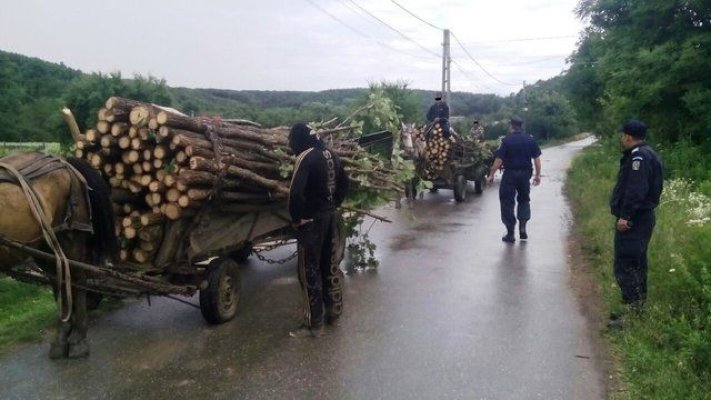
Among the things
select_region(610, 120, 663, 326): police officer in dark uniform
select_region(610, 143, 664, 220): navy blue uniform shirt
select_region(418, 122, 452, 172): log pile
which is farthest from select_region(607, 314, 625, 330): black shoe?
select_region(418, 122, 452, 172): log pile

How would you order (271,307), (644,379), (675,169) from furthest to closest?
(675,169), (271,307), (644,379)

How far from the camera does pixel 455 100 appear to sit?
93.8 meters

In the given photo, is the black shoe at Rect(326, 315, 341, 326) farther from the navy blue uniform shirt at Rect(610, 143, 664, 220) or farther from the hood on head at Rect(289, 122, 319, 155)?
the navy blue uniform shirt at Rect(610, 143, 664, 220)

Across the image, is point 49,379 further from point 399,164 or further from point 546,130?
point 546,130

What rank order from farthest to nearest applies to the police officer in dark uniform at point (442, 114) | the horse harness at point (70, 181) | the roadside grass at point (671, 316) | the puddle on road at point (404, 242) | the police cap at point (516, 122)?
the police officer in dark uniform at point (442, 114), the police cap at point (516, 122), the puddle on road at point (404, 242), the horse harness at point (70, 181), the roadside grass at point (671, 316)

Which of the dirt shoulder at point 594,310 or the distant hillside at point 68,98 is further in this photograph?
the distant hillside at point 68,98

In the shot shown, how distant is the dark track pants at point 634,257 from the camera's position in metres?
5.41

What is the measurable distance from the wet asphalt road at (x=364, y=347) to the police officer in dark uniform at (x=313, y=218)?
0.28 m

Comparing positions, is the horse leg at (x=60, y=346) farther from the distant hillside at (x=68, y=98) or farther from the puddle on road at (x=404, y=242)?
the distant hillside at (x=68, y=98)

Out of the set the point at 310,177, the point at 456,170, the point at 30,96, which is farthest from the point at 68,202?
the point at 30,96

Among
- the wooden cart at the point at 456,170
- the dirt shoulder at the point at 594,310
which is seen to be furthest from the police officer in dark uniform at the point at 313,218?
the wooden cart at the point at 456,170

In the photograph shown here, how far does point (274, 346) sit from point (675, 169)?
907 cm

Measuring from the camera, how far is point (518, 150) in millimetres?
9625

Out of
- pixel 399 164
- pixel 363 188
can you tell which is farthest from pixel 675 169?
pixel 363 188
